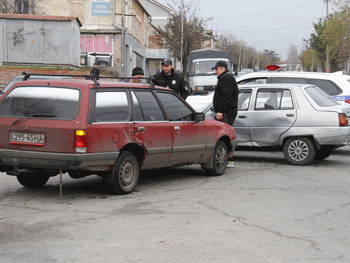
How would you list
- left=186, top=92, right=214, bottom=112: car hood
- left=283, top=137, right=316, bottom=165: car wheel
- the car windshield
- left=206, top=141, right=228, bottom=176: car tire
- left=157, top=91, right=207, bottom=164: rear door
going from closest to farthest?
left=157, top=91, right=207, bottom=164: rear door < left=206, top=141, right=228, bottom=176: car tire < left=283, top=137, right=316, bottom=165: car wheel < the car windshield < left=186, top=92, right=214, bottom=112: car hood

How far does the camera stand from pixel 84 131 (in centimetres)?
646

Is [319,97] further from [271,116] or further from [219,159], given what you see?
[219,159]

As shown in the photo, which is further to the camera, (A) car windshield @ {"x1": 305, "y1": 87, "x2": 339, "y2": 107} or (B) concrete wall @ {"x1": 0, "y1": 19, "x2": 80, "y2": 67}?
(B) concrete wall @ {"x1": 0, "y1": 19, "x2": 80, "y2": 67}

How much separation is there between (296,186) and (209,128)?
5.77 feet

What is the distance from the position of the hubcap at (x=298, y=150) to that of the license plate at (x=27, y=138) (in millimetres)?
5757

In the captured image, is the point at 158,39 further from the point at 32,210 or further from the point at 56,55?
the point at 32,210

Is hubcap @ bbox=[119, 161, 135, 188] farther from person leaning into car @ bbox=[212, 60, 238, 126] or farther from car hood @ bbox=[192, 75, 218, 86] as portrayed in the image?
car hood @ bbox=[192, 75, 218, 86]

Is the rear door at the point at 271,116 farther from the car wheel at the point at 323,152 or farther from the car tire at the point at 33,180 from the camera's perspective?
the car tire at the point at 33,180

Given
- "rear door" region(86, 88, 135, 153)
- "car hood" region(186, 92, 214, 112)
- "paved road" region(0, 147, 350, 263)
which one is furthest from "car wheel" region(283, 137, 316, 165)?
"rear door" region(86, 88, 135, 153)

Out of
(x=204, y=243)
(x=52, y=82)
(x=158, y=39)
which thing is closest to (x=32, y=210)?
(x=52, y=82)

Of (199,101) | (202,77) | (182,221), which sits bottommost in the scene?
(182,221)

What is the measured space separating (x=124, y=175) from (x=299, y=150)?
468 cm

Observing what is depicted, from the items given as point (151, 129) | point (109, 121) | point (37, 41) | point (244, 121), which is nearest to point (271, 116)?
point (244, 121)

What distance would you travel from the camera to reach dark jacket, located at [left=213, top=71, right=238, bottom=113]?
995cm
